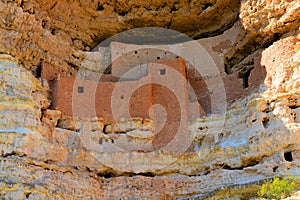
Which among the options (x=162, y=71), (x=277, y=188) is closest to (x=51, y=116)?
(x=162, y=71)

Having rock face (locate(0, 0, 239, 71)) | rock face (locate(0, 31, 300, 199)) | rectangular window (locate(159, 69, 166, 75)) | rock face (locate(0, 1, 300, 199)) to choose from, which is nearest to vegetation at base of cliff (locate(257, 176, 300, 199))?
rock face (locate(0, 1, 300, 199))

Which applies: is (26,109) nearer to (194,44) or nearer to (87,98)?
(87,98)

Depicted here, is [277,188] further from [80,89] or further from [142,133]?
[80,89]

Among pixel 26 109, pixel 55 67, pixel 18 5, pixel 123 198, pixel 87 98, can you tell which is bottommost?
pixel 123 198

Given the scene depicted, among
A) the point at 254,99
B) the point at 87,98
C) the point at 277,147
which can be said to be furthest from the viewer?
the point at 87,98

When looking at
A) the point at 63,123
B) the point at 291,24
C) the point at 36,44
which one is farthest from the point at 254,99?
the point at 36,44

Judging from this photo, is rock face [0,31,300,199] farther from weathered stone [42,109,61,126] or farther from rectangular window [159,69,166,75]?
rectangular window [159,69,166,75]
